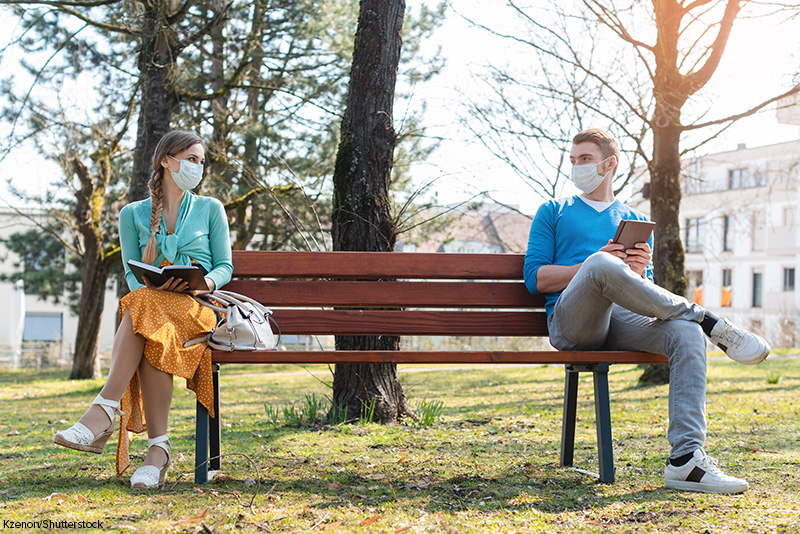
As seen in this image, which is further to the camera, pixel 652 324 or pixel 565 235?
pixel 565 235

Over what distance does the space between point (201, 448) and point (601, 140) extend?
2328mm

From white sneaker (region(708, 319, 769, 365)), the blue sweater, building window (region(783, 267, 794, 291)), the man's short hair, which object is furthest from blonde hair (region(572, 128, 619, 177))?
building window (region(783, 267, 794, 291))

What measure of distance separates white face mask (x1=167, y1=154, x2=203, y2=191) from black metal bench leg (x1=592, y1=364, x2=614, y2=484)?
1.98 meters

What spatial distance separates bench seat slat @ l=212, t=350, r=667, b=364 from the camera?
9.70ft

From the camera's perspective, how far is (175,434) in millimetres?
4824

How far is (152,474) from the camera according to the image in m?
2.97

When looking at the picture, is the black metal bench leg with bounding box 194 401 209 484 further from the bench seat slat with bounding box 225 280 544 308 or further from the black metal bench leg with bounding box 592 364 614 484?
the black metal bench leg with bounding box 592 364 614 484

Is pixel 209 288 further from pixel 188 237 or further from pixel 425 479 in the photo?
pixel 425 479

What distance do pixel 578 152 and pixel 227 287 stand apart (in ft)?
6.12

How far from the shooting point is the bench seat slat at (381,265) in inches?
147

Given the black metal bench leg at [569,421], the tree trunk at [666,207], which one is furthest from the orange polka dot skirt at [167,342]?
the tree trunk at [666,207]

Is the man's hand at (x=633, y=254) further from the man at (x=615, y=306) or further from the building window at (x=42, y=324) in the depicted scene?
the building window at (x=42, y=324)

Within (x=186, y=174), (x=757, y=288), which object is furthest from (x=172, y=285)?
(x=757, y=288)

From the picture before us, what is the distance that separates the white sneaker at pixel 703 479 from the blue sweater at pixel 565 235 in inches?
37.6
